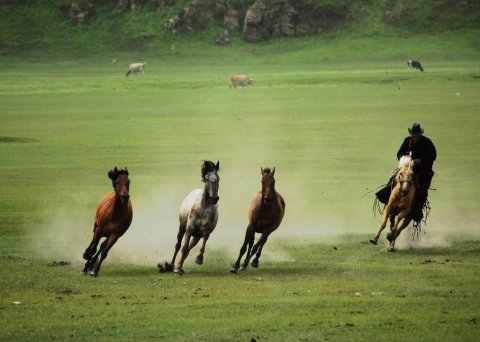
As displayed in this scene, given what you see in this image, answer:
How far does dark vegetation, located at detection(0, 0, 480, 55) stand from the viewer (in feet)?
363

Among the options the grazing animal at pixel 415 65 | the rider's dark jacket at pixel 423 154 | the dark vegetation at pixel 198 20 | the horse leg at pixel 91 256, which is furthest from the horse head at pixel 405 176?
the dark vegetation at pixel 198 20

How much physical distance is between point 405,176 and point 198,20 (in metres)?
102

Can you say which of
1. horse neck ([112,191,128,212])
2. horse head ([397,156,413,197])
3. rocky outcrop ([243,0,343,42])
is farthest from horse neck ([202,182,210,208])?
rocky outcrop ([243,0,343,42])

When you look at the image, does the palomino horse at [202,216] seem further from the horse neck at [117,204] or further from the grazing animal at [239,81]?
the grazing animal at [239,81]

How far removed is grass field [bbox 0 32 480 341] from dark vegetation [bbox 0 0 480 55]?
4592cm

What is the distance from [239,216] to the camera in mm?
21953

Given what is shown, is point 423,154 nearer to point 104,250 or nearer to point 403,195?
point 403,195

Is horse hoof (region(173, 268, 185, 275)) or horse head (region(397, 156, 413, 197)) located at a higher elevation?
horse head (region(397, 156, 413, 197))

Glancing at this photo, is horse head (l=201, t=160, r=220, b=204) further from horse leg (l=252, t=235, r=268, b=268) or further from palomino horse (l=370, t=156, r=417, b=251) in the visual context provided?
palomino horse (l=370, t=156, r=417, b=251)

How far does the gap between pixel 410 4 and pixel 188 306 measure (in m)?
105

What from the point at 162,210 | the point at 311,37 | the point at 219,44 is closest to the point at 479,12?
the point at 311,37

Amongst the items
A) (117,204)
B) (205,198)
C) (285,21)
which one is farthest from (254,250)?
(285,21)

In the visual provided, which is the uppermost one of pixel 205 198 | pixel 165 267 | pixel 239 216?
pixel 205 198

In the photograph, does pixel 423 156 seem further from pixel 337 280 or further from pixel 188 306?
pixel 188 306
